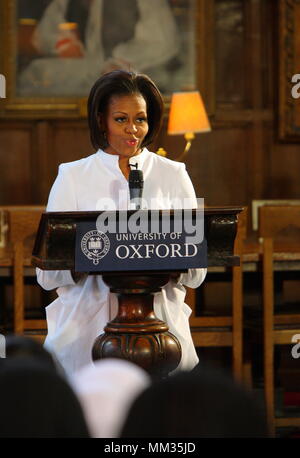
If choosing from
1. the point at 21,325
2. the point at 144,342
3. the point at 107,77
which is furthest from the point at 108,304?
the point at 21,325

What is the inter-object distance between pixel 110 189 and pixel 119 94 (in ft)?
0.95

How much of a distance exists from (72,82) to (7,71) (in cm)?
56

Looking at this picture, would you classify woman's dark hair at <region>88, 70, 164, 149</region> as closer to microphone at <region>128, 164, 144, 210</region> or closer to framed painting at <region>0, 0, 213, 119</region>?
microphone at <region>128, 164, 144, 210</region>

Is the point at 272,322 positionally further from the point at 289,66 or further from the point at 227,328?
the point at 289,66

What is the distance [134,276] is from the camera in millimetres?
2473

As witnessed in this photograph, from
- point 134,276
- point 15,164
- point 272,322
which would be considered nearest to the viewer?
point 134,276

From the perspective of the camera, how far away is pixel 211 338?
453 centimetres

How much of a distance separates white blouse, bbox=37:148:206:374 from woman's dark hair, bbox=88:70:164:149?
0.26 feet

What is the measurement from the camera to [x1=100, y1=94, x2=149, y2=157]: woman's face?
2619 millimetres

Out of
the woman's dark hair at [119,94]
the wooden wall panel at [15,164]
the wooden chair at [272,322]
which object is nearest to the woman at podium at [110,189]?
the woman's dark hair at [119,94]

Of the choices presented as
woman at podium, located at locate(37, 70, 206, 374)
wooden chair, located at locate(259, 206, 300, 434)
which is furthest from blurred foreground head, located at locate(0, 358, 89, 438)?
wooden chair, located at locate(259, 206, 300, 434)

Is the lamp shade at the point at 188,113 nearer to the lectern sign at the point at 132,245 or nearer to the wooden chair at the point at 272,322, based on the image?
the wooden chair at the point at 272,322

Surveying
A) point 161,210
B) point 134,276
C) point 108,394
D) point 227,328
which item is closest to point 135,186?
point 161,210

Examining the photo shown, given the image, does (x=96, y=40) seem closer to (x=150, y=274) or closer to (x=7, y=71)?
(x=7, y=71)
